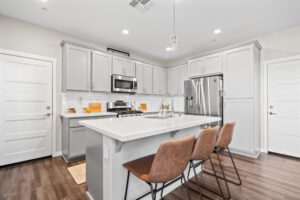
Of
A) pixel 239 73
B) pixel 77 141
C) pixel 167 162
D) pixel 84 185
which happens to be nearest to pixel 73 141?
pixel 77 141

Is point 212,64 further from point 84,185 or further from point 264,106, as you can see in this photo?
point 84,185

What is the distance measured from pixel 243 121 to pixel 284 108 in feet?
3.12

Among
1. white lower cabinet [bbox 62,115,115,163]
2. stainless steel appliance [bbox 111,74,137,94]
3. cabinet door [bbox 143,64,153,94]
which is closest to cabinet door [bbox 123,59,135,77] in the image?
stainless steel appliance [bbox 111,74,137,94]

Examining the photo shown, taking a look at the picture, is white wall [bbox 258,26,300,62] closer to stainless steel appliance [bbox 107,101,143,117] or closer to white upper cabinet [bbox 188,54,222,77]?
white upper cabinet [bbox 188,54,222,77]

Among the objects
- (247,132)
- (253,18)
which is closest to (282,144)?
(247,132)

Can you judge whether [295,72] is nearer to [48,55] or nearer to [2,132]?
[48,55]

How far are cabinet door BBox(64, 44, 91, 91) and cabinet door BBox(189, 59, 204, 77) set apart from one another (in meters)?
2.83

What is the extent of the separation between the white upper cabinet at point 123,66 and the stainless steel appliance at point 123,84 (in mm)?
141

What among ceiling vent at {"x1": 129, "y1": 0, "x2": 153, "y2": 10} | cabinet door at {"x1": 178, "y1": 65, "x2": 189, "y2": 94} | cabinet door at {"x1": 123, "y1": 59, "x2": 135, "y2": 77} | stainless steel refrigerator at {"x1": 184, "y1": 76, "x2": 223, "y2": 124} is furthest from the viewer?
cabinet door at {"x1": 178, "y1": 65, "x2": 189, "y2": 94}

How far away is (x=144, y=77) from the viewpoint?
457 centimetres

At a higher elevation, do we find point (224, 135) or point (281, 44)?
point (281, 44)

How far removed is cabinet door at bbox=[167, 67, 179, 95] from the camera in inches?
198

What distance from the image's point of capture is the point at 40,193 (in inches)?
71.9

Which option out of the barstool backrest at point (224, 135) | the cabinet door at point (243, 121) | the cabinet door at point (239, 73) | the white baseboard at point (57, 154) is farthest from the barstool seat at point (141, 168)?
the cabinet door at point (239, 73)
